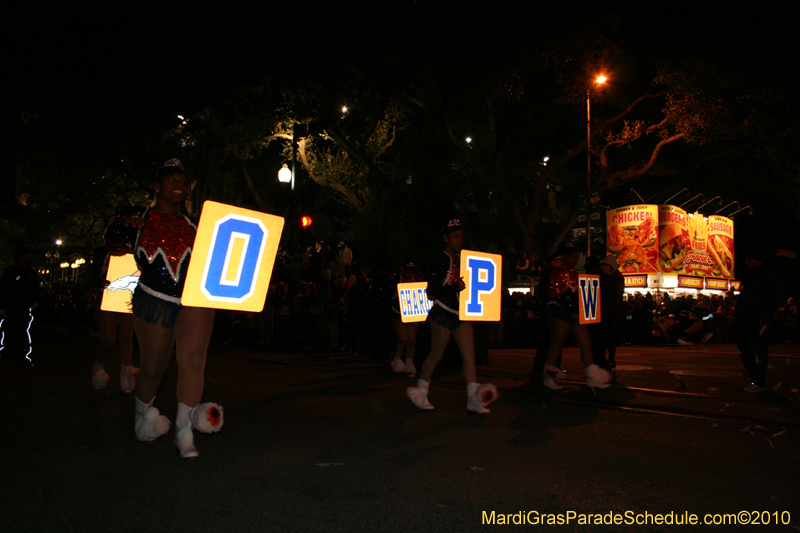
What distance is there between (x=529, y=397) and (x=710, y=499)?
415cm

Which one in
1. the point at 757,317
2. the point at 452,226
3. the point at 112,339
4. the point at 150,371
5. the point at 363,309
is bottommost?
the point at 150,371

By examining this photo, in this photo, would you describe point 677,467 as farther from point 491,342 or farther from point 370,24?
point 370,24

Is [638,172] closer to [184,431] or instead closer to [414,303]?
[414,303]

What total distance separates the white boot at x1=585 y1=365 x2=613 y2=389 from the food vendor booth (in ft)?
72.8

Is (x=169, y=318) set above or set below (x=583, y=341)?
above

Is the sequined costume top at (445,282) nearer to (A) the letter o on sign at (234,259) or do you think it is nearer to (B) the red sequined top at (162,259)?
(A) the letter o on sign at (234,259)

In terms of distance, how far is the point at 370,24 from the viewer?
834 inches

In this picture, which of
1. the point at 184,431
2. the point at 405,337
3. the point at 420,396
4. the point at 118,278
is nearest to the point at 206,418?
the point at 184,431

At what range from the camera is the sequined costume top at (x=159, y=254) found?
182 inches

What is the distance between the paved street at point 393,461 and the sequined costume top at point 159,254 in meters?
1.10

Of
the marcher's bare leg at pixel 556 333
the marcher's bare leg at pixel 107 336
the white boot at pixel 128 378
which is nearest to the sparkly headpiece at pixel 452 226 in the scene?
the marcher's bare leg at pixel 556 333

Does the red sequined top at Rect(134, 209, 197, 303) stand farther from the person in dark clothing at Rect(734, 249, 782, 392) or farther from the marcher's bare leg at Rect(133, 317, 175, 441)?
the person in dark clothing at Rect(734, 249, 782, 392)

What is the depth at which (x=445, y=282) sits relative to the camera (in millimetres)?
6719

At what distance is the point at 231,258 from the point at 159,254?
1.69 ft
